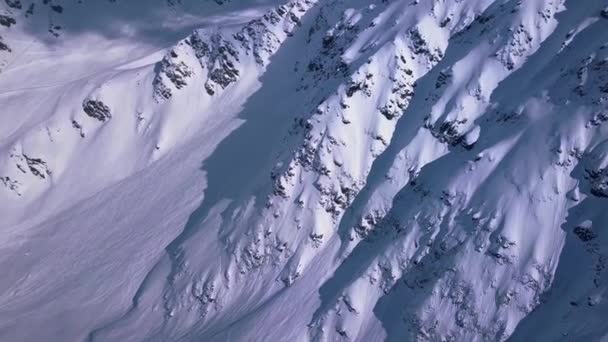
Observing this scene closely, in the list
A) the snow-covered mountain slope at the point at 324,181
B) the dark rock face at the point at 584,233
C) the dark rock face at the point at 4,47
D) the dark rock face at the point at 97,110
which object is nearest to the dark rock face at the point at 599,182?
the snow-covered mountain slope at the point at 324,181

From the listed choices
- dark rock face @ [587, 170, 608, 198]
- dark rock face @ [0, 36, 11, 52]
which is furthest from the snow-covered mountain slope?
dark rock face @ [0, 36, 11, 52]

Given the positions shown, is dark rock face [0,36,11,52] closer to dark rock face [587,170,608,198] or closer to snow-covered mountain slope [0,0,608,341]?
snow-covered mountain slope [0,0,608,341]

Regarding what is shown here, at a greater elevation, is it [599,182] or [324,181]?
[324,181]

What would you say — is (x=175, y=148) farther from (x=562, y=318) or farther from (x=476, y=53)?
(x=562, y=318)

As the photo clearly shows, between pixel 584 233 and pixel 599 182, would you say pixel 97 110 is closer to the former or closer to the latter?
pixel 584 233

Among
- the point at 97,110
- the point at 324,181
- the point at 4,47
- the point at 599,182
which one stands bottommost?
the point at 599,182

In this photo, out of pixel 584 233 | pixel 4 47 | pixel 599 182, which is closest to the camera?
pixel 584 233

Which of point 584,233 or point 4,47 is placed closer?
point 584,233

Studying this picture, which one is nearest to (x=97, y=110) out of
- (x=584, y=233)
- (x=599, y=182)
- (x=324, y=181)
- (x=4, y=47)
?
(x=4, y=47)
